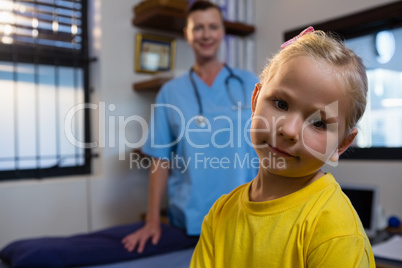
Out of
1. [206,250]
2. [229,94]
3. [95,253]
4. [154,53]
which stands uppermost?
[154,53]

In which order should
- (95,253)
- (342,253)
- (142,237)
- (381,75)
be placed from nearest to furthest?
(342,253) < (95,253) < (142,237) < (381,75)

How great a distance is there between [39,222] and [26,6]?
0.93m

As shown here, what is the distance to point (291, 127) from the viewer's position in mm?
397

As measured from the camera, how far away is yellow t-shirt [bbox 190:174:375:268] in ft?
1.32

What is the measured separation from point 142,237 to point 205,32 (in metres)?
0.66

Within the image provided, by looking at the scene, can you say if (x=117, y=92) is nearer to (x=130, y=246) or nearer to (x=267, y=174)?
(x=130, y=246)

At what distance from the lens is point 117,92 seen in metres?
1.86

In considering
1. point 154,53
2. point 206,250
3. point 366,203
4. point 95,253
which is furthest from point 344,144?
point 154,53

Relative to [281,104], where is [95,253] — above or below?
below

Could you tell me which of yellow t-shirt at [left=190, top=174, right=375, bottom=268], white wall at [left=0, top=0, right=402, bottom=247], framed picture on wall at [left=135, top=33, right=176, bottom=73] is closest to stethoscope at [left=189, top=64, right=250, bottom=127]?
white wall at [left=0, top=0, right=402, bottom=247]

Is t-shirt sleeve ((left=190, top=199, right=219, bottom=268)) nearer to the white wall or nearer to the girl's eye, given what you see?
the girl's eye

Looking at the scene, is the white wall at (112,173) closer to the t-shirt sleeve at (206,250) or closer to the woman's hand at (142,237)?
the woman's hand at (142,237)

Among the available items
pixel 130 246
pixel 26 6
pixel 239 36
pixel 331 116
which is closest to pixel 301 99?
pixel 331 116

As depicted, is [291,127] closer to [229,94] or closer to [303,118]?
[303,118]
